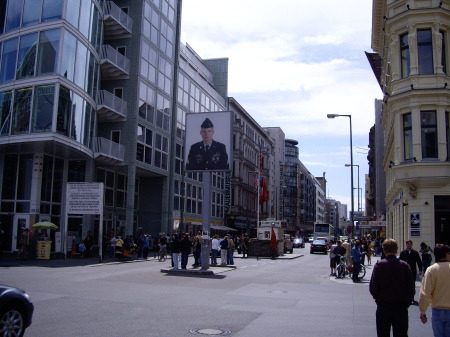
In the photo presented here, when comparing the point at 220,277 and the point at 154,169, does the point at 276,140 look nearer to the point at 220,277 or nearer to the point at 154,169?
the point at 154,169

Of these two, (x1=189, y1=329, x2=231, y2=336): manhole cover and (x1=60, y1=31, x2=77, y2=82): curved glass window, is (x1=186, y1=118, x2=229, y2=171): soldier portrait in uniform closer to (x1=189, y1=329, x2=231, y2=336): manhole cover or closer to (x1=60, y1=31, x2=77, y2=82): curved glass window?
(x1=60, y1=31, x2=77, y2=82): curved glass window

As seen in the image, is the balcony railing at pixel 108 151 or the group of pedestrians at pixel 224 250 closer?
the group of pedestrians at pixel 224 250

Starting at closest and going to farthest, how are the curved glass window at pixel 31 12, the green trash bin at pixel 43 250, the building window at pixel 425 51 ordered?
the building window at pixel 425 51 < the green trash bin at pixel 43 250 < the curved glass window at pixel 31 12

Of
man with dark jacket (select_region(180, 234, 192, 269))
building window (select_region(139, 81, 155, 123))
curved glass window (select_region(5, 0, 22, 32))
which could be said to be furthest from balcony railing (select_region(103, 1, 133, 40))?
man with dark jacket (select_region(180, 234, 192, 269))

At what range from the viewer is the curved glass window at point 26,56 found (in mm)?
27547

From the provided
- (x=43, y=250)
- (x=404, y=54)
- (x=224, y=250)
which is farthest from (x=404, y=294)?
(x=43, y=250)

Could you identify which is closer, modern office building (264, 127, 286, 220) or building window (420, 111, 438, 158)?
building window (420, 111, 438, 158)

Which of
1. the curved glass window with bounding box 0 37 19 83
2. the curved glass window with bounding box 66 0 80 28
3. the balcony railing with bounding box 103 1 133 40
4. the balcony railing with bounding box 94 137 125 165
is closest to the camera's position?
the curved glass window with bounding box 66 0 80 28

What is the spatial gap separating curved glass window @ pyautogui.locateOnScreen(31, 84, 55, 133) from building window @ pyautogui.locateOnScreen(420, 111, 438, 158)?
20.1 meters

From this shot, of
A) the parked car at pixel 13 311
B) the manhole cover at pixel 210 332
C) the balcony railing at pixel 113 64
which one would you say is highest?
the balcony railing at pixel 113 64

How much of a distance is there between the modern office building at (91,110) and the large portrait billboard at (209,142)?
8.13 meters

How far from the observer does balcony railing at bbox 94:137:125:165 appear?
31781mm

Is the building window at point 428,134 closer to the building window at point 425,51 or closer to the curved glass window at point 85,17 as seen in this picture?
the building window at point 425,51

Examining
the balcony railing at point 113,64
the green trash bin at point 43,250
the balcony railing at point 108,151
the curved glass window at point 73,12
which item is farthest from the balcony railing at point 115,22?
the green trash bin at point 43,250
